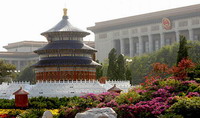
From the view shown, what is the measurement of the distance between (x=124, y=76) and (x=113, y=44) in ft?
263

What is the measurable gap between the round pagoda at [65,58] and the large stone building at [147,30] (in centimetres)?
6601

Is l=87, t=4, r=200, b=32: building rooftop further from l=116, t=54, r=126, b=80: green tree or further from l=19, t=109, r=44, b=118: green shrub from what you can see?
l=19, t=109, r=44, b=118: green shrub

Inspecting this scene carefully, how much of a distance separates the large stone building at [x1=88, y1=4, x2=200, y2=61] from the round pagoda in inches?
2599

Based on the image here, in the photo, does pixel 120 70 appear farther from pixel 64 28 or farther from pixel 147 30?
pixel 147 30

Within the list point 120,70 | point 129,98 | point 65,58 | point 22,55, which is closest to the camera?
point 129,98

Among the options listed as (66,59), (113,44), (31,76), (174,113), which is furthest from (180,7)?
(174,113)

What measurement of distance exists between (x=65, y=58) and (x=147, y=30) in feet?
263

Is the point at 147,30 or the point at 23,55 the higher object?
the point at 147,30

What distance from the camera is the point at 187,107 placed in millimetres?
36031

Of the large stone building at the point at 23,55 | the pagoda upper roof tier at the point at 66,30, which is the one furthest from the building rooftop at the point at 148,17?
the pagoda upper roof tier at the point at 66,30

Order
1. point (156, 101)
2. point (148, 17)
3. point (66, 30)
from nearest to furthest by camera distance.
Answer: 1. point (156, 101)
2. point (66, 30)
3. point (148, 17)

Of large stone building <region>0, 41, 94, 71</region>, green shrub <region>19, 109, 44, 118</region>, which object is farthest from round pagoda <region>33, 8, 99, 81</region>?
large stone building <region>0, 41, 94, 71</region>

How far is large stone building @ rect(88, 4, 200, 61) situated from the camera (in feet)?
456

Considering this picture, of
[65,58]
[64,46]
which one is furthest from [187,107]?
[64,46]
